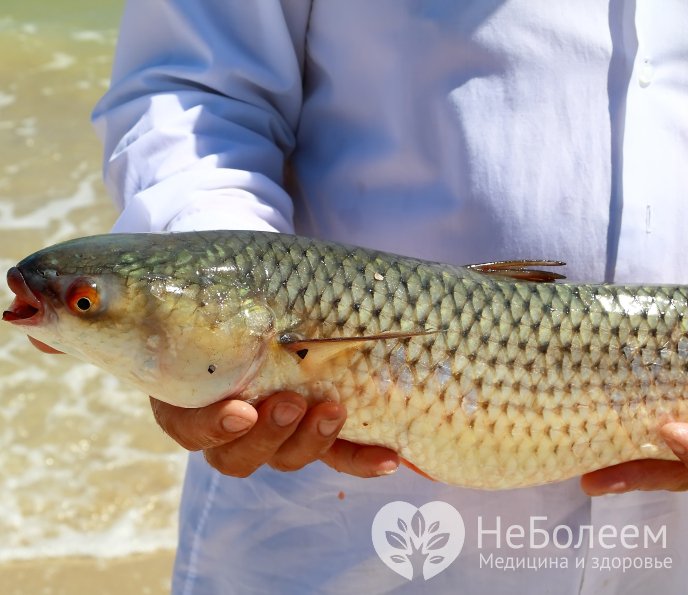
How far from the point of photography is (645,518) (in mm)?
2008

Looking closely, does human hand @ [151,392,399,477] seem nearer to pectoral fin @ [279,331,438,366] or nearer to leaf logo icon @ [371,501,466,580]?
pectoral fin @ [279,331,438,366]

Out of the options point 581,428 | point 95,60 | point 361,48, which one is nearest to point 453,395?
point 581,428

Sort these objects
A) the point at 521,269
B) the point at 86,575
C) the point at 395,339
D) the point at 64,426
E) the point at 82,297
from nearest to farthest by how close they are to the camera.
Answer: the point at 82,297 < the point at 395,339 < the point at 521,269 < the point at 86,575 < the point at 64,426

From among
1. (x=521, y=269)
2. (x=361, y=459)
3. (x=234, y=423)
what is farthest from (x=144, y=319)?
(x=521, y=269)

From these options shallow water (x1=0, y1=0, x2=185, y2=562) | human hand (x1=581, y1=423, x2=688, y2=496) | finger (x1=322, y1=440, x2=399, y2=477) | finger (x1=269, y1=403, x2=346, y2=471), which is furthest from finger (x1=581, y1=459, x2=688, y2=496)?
shallow water (x1=0, y1=0, x2=185, y2=562)

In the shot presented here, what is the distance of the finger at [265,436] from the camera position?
159 centimetres

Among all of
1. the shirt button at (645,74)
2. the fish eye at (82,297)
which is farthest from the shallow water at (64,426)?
the shirt button at (645,74)

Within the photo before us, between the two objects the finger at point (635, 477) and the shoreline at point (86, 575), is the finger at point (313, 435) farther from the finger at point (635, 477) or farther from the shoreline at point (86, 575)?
the shoreline at point (86, 575)

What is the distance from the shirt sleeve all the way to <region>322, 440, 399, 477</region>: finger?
444 mm

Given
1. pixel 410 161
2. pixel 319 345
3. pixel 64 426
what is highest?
pixel 410 161

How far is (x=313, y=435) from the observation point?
162 cm

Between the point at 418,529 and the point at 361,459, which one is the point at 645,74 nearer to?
the point at 361,459

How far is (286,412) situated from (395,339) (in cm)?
24

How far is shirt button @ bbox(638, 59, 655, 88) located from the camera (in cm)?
182
